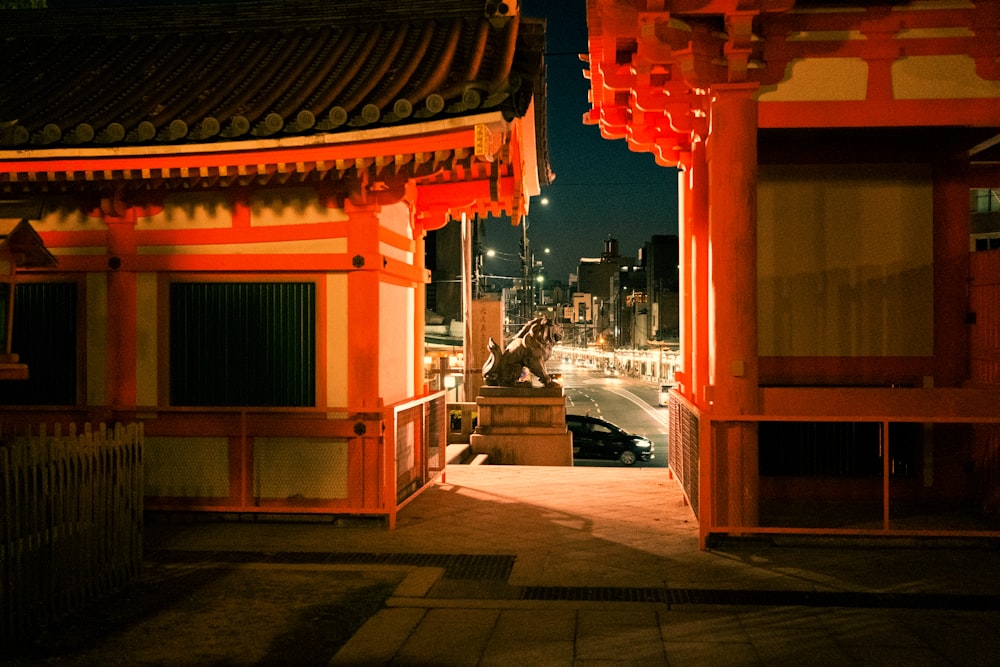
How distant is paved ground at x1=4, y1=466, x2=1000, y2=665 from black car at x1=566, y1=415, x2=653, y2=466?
10931mm

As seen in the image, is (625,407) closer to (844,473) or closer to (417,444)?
(844,473)

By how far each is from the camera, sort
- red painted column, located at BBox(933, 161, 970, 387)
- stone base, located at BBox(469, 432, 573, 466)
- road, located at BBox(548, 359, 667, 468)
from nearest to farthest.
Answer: red painted column, located at BBox(933, 161, 970, 387) < stone base, located at BBox(469, 432, 573, 466) < road, located at BBox(548, 359, 667, 468)

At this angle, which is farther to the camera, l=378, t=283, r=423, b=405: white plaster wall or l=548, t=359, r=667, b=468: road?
l=548, t=359, r=667, b=468: road

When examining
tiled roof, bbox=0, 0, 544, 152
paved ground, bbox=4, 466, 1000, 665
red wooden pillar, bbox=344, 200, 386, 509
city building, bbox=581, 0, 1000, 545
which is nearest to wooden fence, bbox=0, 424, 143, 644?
paved ground, bbox=4, 466, 1000, 665

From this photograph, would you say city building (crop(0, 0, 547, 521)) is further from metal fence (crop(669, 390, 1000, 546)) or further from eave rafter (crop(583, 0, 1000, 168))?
metal fence (crop(669, 390, 1000, 546))

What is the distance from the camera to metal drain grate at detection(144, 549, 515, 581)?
21.9 ft

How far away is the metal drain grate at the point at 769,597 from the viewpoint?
5.57 metres

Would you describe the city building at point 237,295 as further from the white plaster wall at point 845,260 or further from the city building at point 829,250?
the white plaster wall at point 845,260

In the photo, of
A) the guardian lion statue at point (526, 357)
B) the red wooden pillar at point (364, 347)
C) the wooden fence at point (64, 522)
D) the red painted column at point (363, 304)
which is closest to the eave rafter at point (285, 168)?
the red painted column at point (363, 304)

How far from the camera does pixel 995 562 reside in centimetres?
653

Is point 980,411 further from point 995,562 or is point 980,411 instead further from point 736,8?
point 736,8

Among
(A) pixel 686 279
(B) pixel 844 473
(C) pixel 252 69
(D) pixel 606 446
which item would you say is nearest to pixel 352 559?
(B) pixel 844 473

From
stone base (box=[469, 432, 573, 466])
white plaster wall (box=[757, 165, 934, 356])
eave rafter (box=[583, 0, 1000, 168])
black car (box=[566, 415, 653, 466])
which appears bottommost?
black car (box=[566, 415, 653, 466])

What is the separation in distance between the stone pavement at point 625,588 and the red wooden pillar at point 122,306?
5.70ft
